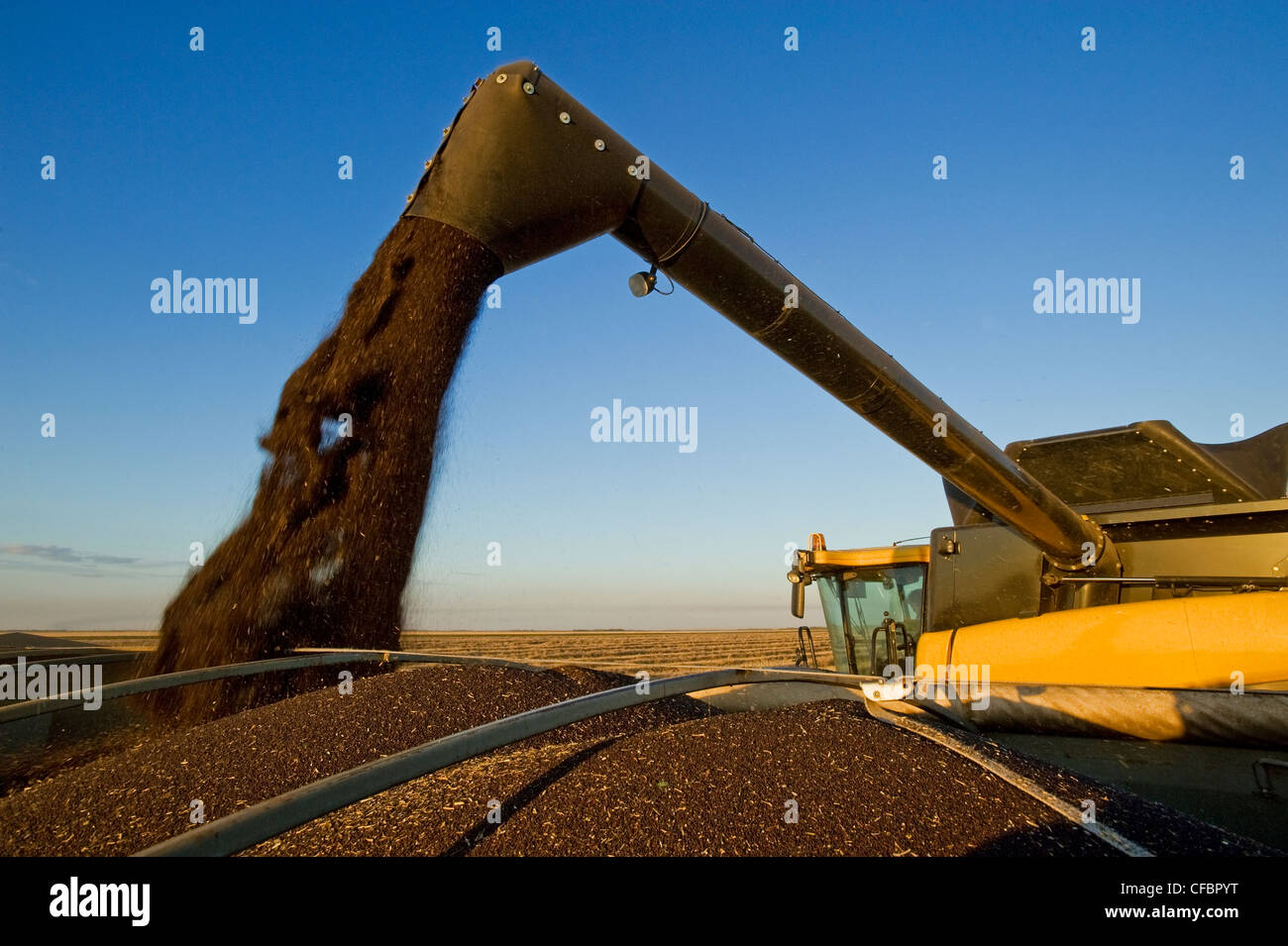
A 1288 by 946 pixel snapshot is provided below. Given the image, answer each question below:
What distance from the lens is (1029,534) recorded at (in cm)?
454

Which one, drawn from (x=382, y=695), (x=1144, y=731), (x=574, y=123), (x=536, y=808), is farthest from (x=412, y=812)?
(x=1144, y=731)

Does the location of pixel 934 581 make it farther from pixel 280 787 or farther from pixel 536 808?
pixel 280 787

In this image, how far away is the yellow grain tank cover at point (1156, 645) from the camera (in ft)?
11.8

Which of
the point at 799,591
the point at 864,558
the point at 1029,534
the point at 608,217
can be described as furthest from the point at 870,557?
the point at 608,217

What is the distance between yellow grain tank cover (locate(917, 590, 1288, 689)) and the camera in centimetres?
359

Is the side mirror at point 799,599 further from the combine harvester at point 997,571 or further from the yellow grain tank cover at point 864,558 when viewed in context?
the combine harvester at point 997,571

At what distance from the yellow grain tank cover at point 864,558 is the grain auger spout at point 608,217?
1.93m

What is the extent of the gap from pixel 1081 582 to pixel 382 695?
3945 millimetres

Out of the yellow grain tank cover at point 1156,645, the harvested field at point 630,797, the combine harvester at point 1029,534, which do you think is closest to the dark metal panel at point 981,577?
the combine harvester at point 1029,534

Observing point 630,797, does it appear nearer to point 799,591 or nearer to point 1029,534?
point 1029,534

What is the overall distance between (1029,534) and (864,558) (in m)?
1.33

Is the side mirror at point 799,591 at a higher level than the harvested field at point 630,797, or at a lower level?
higher
